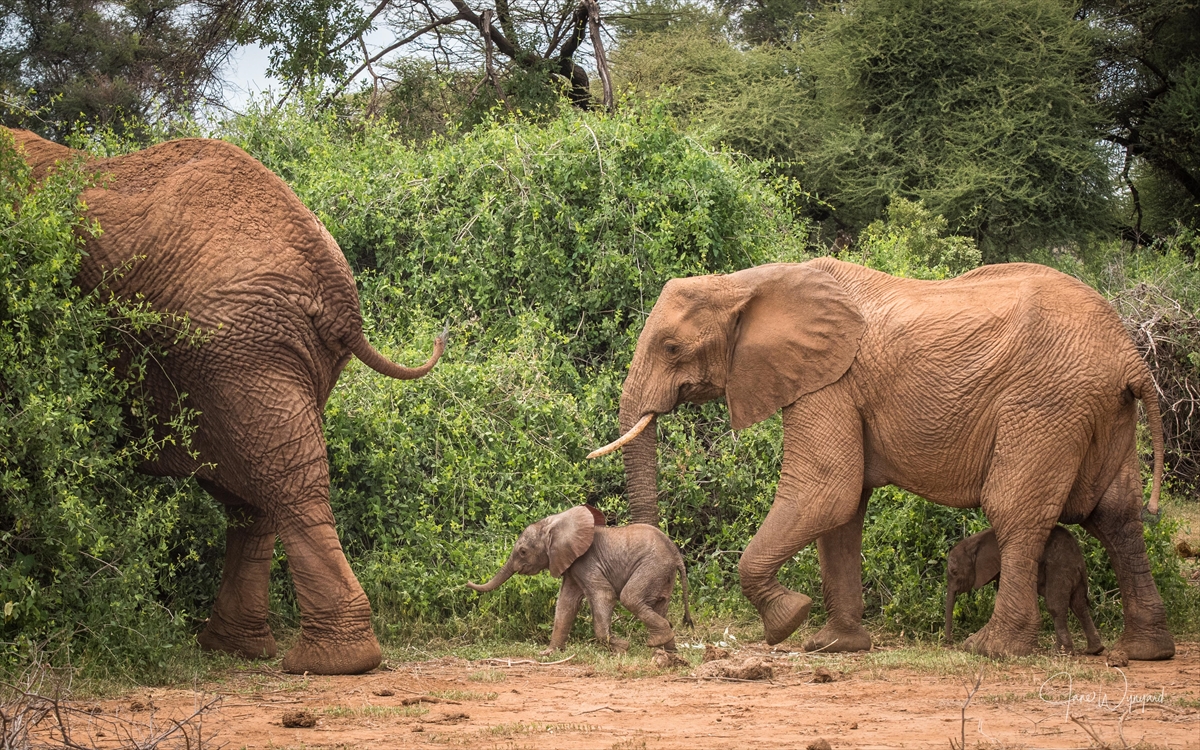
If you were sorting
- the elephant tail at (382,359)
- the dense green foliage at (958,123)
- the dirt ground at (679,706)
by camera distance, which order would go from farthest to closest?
1. the dense green foliage at (958,123)
2. the elephant tail at (382,359)
3. the dirt ground at (679,706)

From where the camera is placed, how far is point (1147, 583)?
282 inches

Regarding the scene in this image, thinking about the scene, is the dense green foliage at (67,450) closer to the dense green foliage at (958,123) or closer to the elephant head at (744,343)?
the elephant head at (744,343)

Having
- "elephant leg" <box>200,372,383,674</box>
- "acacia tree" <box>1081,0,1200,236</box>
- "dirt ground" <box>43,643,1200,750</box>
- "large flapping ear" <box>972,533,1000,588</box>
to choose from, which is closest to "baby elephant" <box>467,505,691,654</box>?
"dirt ground" <box>43,643,1200,750</box>

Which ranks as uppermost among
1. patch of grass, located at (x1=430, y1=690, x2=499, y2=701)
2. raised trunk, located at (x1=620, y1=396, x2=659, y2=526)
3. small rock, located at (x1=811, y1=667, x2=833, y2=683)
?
raised trunk, located at (x1=620, y1=396, x2=659, y2=526)

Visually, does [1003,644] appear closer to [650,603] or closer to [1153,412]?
[1153,412]

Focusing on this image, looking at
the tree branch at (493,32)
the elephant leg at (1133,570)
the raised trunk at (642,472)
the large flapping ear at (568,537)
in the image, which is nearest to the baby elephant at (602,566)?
the large flapping ear at (568,537)

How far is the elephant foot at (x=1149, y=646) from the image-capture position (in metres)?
7.08

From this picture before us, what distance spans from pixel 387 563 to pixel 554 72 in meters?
11.9

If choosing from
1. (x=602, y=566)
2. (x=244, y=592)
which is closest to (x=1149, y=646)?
(x=602, y=566)

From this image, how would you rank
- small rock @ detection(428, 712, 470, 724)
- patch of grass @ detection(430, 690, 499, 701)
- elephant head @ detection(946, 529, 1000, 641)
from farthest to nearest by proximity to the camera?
1. elephant head @ detection(946, 529, 1000, 641)
2. patch of grass @ detection(430, 690, 499, 701)
3. small rock @ detection(428, 712, 470, 724)

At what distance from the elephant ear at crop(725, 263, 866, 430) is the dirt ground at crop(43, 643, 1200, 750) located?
1.38 m

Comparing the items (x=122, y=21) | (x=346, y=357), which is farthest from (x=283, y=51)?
(x=346, y=357)

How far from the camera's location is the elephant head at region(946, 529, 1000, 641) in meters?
7.41

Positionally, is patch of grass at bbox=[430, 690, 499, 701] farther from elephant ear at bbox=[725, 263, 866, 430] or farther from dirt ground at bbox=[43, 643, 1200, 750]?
elephant ear at bbox=[725, 263, 866, 430]
